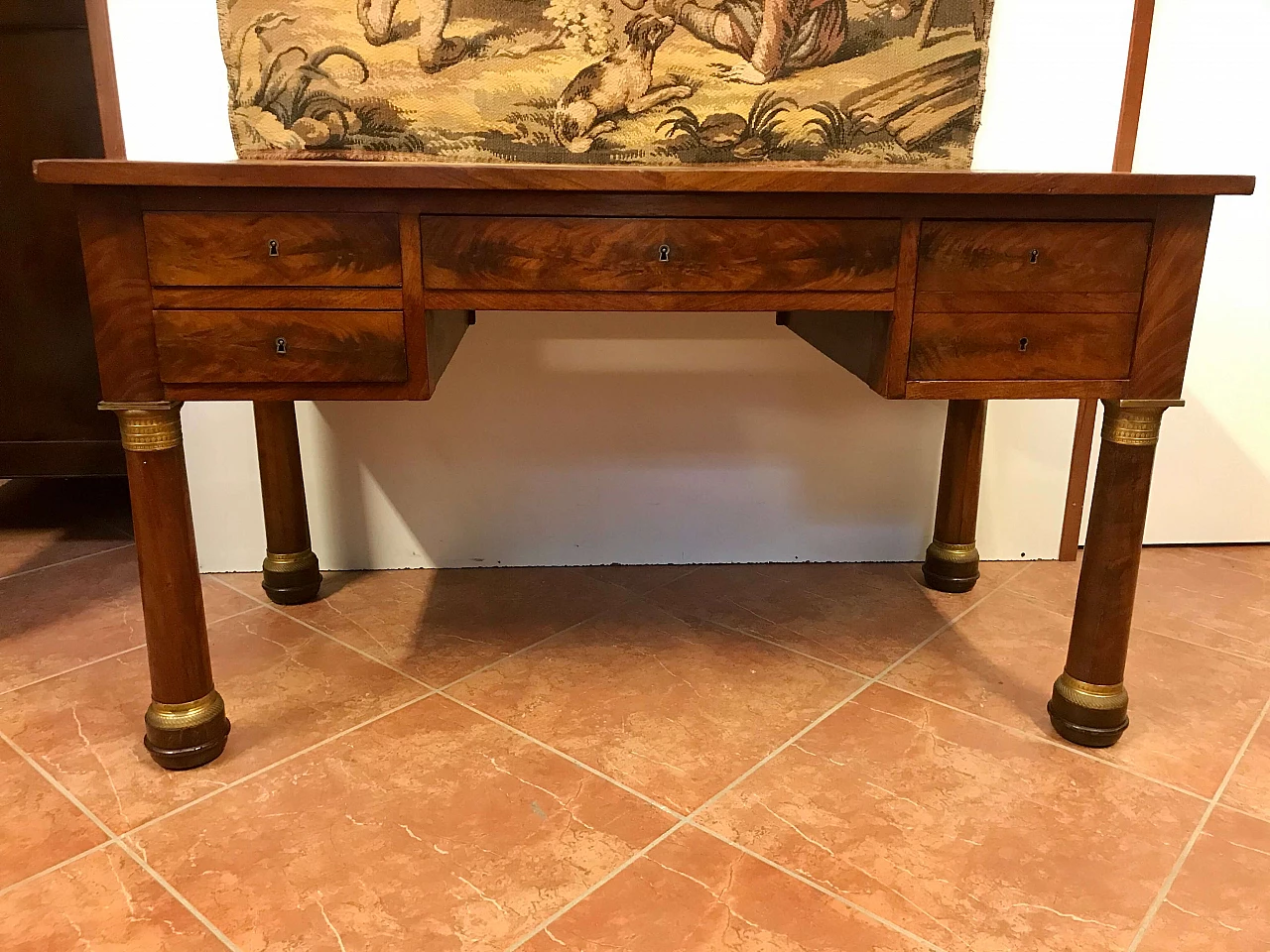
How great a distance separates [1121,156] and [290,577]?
1995 mm

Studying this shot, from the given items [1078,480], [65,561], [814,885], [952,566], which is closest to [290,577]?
[65,561]

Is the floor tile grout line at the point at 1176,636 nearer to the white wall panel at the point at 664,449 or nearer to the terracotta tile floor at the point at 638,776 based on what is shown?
the terracotta tile floor at the point at 638,776

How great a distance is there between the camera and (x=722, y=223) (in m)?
1.30

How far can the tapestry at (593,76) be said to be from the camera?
5.85 feet

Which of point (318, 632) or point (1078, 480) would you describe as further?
point (1078, 480)

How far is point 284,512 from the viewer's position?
78.1 inches

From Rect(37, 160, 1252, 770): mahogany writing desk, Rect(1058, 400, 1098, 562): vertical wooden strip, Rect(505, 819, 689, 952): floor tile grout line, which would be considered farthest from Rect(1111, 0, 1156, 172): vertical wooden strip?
Rect(505, 819, 689, 952): floor tile grout line

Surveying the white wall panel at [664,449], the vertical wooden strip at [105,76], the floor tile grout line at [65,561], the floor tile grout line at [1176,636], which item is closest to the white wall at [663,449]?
the white wall panel at [664,449]

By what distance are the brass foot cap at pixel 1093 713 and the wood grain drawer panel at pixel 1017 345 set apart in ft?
1.68

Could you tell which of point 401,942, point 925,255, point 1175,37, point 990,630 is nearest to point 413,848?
point 401,942

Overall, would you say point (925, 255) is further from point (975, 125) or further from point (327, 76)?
point (327, 76)

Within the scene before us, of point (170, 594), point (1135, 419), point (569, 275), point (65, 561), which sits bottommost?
point (65, 561)

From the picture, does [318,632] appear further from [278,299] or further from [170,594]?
[278,299]

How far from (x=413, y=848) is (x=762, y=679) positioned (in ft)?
2.31
